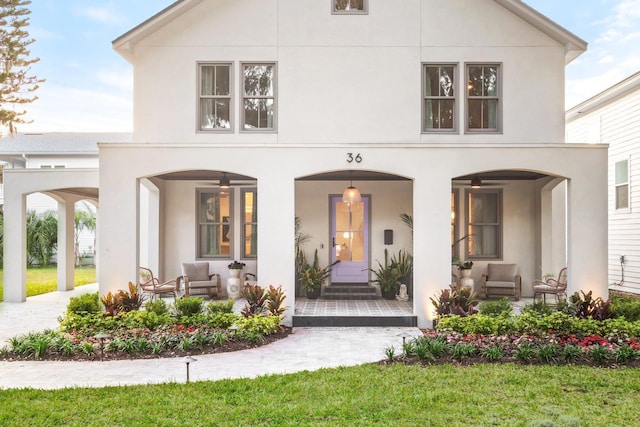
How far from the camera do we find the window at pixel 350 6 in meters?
9.75

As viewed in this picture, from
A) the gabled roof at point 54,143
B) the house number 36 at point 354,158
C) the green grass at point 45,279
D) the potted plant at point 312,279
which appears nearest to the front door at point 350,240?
the potted plant at point 312,279

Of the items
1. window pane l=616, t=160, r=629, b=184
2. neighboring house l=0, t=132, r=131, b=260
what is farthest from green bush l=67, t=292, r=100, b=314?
window pane l=616, t=160, r=629, b=184

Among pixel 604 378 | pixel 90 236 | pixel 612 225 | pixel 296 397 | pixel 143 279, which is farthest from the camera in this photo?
pixel 90 236

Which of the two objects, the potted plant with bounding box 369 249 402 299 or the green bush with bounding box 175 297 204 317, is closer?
the green bush with bounding box 175 297 204 317

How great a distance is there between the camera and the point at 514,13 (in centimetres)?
974

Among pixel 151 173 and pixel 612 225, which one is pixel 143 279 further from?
pixel 612 225

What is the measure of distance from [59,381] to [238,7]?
7888 millimetres

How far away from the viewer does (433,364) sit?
619cm

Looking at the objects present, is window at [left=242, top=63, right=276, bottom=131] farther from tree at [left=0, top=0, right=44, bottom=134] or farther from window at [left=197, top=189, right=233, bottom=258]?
tree at [left=0, top=0, right=44, bottom=134]

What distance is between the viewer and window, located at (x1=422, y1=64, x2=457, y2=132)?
388 inches

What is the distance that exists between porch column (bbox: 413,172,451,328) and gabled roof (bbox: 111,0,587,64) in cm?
394

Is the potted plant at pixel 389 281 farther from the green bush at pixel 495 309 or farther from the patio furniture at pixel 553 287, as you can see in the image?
the green bush at pixel 495 309

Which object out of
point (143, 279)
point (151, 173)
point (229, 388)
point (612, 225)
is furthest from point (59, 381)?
point (612, 225)

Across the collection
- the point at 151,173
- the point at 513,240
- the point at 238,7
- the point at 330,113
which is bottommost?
the point at 513,240
